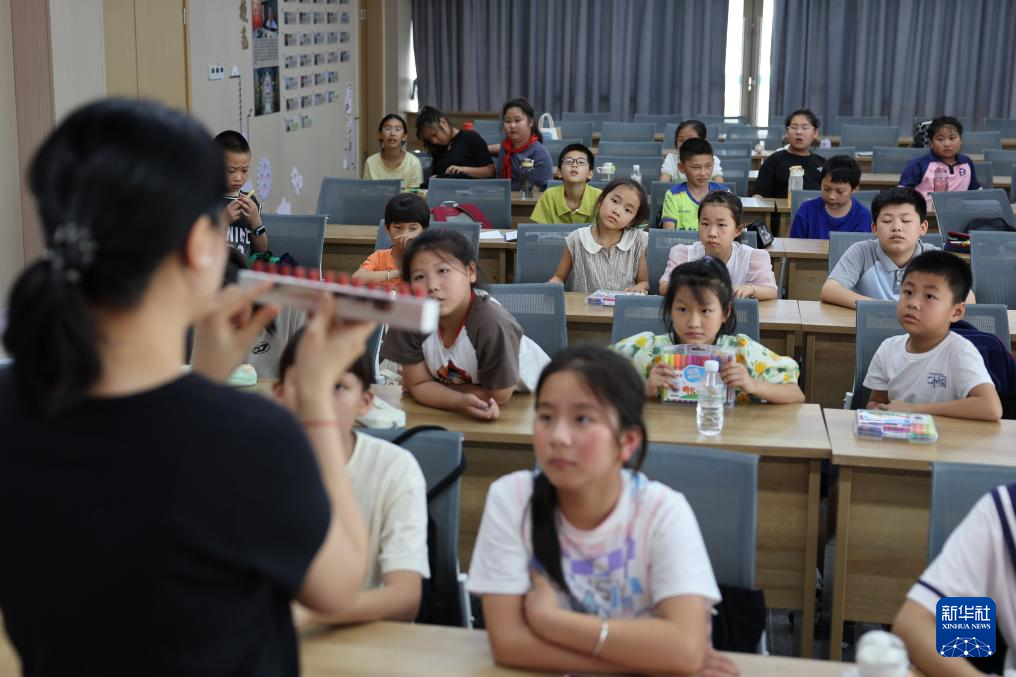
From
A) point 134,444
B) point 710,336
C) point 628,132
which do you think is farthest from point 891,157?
point 134,444

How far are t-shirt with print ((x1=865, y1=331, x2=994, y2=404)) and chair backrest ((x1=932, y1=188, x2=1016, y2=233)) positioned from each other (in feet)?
9.77

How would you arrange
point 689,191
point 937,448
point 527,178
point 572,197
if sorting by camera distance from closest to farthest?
1. point 937,448
2. point 572,197
3. point 689,191
4. point 527,178

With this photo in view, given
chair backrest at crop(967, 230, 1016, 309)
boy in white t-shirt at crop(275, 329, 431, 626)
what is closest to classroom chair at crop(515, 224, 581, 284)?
chair backrest at crop(967, 230, 1016, 309)

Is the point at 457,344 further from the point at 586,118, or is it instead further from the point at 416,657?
the point at 586,118

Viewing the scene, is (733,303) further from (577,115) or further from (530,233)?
(577,115)

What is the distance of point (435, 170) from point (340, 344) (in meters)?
7.41

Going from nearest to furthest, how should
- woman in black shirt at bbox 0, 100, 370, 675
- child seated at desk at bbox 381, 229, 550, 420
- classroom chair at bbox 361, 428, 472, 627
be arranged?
woman in black shirt at bbox 0, 100, 370, 675 → classroom chair at bbox 361, 428, 472, 627 → child seated at desk at bbox 381, 229, 550, 420

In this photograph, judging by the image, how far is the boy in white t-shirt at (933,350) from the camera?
10.4 ft

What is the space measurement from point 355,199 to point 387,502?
4.50m

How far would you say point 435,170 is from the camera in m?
8.48

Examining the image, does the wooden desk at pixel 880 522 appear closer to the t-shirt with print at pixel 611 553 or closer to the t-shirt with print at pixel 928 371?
the t-shirt with print at pixel 928 371

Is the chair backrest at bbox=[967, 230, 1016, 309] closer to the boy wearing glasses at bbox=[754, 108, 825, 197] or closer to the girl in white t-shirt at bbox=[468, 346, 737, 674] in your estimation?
the boy wearing glasses at bbox=[754, 108, 825, 197]

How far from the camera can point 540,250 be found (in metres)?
5.11

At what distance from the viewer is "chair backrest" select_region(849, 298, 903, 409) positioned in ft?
12.0
